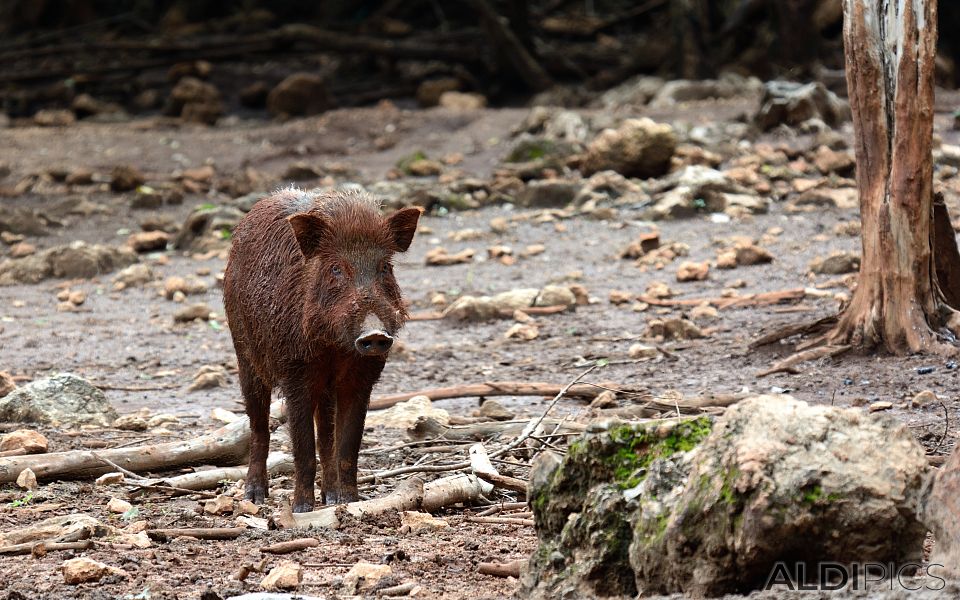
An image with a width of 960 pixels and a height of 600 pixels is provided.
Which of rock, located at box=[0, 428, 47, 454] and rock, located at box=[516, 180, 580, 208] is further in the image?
Answer: rock, located at box=[516, 180, 580, 208]

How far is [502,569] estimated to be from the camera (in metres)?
4.11

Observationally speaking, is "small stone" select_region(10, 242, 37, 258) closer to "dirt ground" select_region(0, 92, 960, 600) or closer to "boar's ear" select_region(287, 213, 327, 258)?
"dirt ground" select_region(0, 92, 960, 600)

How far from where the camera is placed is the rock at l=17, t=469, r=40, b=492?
18.9 feet

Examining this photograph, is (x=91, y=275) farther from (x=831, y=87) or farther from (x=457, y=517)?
(x=831, y=87)

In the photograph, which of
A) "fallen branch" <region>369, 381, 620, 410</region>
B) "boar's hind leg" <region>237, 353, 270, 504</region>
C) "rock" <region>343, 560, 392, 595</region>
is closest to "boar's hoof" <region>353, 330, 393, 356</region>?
"rock" <region>343, 560, 392, 595</region>

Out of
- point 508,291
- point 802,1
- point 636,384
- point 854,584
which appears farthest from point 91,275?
point 802,1

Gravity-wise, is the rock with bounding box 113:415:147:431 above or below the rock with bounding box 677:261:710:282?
above

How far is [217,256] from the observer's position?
13141 mm

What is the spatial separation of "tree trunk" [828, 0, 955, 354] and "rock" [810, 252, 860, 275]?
2.80m

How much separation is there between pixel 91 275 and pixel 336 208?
8.26m

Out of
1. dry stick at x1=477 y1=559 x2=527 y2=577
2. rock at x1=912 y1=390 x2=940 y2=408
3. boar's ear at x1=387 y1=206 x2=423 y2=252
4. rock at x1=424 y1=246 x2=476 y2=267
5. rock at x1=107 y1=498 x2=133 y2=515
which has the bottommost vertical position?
rock at x1=424 y1=246 x2=476 y2=267

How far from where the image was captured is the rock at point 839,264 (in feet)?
33.8

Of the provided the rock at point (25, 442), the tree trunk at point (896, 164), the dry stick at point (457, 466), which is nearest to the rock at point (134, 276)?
the rock at point (25, 442)

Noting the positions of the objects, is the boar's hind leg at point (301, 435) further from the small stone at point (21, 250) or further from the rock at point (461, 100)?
the rock at point (461, 100)
